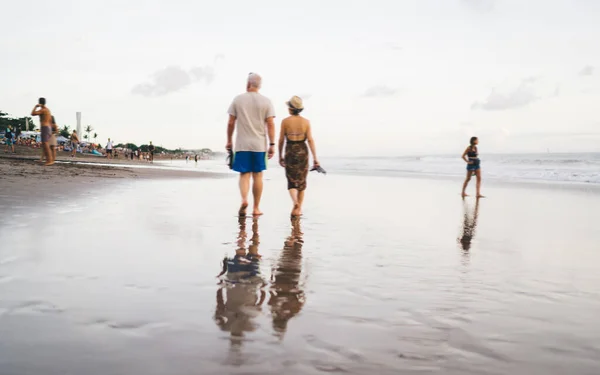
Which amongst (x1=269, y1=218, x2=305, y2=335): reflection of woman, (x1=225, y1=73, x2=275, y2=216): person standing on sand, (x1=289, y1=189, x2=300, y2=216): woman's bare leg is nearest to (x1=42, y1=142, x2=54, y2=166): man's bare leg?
(x1=225, y1=73, x2=275, y2=216): person standing on sand

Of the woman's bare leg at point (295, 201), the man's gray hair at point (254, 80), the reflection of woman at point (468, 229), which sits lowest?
the reflection of woman at point (468, 229)

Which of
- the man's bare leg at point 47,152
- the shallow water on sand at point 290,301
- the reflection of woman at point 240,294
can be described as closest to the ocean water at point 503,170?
the man's bare leg at point 47,152

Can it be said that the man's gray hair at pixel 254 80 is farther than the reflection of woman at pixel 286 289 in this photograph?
Yes

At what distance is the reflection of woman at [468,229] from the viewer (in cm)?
516

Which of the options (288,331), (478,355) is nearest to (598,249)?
(478,355)

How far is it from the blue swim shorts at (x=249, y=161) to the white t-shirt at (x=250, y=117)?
3.0 inches

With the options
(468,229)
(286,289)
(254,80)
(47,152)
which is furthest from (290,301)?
(47,152)

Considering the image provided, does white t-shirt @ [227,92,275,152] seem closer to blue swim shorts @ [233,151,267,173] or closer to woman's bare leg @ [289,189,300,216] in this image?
blue swim shorts @ [233,151,267,173]

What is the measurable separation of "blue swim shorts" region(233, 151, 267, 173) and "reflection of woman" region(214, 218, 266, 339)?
114 inches

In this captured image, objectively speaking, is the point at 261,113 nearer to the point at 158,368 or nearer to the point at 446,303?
the point at 446,303

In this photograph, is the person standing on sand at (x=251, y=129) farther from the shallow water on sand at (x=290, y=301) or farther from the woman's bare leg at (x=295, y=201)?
the shallow water on sand at (x=290, y=301)

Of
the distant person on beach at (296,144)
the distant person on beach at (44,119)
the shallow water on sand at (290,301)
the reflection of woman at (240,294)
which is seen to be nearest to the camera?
the shallow water on sand at (290,301)

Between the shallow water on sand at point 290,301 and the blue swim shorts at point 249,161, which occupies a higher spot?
the blue swim shorts at point 249,161

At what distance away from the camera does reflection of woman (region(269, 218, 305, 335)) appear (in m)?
2.44
